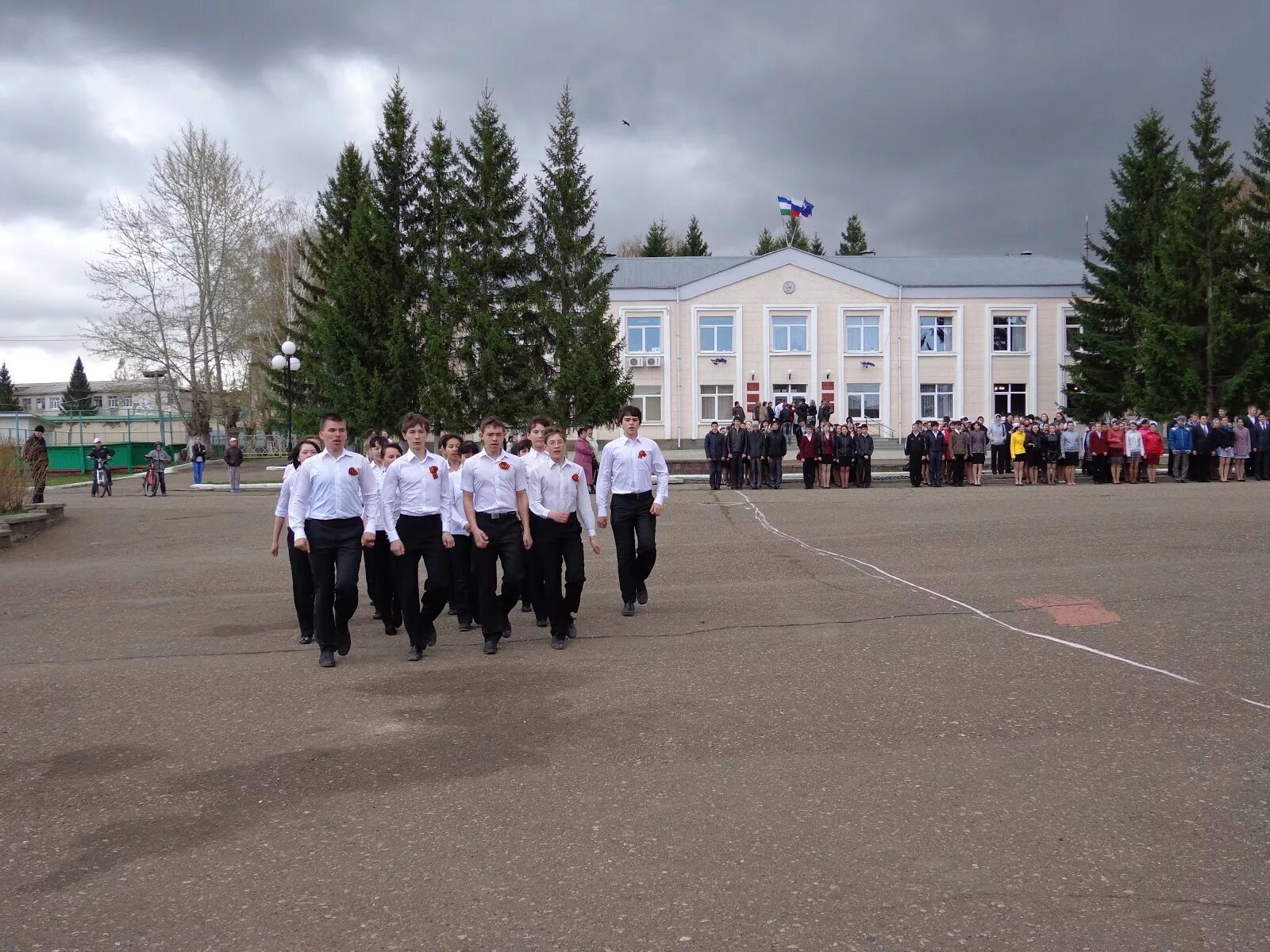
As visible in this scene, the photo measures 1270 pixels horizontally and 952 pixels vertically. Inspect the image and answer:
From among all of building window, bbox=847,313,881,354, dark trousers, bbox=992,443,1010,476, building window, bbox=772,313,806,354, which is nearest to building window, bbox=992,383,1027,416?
building window, bbox=847,313,881,354

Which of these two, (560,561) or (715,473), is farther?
(715,473)

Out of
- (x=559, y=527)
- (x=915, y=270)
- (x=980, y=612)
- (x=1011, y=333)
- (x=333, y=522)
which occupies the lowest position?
(x=980, y=612)

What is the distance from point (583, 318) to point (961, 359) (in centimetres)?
2375

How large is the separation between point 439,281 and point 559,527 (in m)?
31.6

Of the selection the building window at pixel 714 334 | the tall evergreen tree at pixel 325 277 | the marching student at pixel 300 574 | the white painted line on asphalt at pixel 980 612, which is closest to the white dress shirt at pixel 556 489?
the marching student at pixel 300 574

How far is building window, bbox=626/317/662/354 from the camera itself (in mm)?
53375

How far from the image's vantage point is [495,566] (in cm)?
882

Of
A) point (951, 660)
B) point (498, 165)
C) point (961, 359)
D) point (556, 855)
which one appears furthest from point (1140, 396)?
point (556, 855)

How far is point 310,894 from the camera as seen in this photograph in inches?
160

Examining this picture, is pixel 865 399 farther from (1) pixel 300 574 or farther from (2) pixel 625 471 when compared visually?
→ (1) pixel 300 574

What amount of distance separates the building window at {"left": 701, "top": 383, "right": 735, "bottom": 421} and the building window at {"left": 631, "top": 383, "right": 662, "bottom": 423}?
7.09 feet

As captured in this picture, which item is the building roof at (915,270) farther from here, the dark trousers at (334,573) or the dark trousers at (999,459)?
the dark trousers at (334,573)

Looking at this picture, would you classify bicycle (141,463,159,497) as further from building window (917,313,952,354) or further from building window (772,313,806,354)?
building window (917,313,952,354)

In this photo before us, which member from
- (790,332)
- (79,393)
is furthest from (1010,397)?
(79,393)
